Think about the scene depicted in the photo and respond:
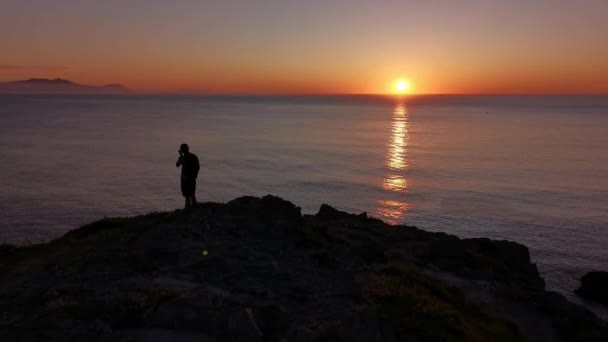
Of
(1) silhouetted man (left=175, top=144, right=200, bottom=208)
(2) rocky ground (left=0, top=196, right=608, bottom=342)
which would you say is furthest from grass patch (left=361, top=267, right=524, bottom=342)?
(1) silhouetted man (left=175, top=144, right=200, bottom=208)

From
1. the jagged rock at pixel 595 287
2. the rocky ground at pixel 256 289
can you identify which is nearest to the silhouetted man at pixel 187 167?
the rocky ground at pixel 256 289

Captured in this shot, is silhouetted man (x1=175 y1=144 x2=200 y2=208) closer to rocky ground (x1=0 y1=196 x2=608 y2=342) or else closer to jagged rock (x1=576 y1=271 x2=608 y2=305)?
rocky ground (x1=0 y1=196 x2=608 y2=342)

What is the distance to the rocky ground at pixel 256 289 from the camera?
1490cm

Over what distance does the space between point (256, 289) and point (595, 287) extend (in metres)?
34.6

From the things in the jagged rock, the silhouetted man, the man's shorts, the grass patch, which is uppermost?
the silhouetted man

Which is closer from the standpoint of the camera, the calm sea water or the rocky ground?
the rocky ground

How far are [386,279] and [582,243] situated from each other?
40.9m

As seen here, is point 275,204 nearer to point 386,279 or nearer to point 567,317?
point 386,279

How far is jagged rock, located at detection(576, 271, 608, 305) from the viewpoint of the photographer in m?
39.6

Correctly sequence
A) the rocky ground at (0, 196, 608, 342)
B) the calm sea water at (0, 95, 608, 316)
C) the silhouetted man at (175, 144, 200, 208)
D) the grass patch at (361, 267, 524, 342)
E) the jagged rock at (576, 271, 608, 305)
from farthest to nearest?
the calm sea water at (0, 95, 608, 316) → the jagged rock at (576, 271, 608, 305) → the silhouetted man at (175, 144, 200, 208) → the grass patch at (361, 267, 524, 342) → the rocky ground at (0, 196, 608, 342)

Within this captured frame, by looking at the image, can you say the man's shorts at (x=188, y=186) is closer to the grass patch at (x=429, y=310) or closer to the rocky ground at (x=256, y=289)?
the rocky ground at (x=256, y=289)

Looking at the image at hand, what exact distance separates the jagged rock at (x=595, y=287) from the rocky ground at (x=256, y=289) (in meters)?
14.3

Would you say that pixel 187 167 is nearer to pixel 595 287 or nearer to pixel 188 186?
pixel 188 186

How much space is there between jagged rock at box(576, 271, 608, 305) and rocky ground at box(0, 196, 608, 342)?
14.3 metres
